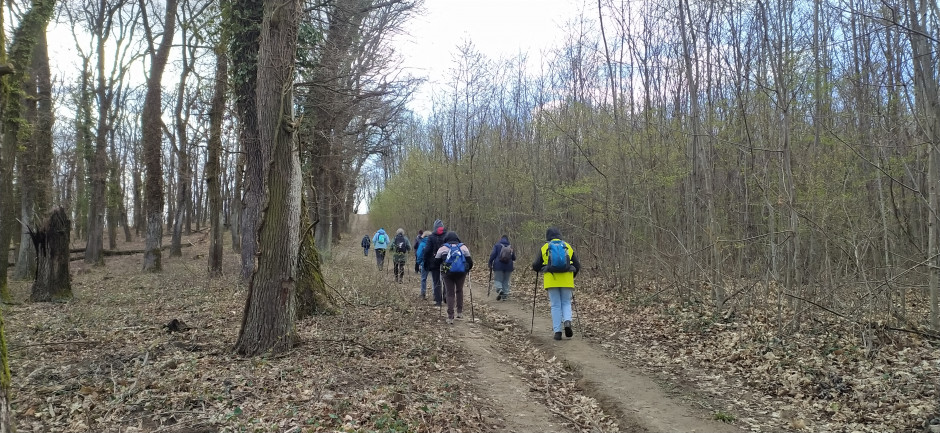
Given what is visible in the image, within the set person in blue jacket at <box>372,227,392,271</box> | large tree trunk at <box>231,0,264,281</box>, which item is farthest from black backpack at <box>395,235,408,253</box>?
large tree trunk at <box>231,0,264,281</box>

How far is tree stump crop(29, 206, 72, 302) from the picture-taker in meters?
11.6

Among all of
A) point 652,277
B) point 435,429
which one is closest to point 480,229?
point 652,277

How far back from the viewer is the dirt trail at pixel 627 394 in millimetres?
5363

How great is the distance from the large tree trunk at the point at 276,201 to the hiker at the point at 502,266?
24.4 feet

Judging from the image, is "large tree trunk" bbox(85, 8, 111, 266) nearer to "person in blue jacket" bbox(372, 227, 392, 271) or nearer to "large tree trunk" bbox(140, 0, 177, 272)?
"large tree trunk" bbox(140, 0, 177, 272)

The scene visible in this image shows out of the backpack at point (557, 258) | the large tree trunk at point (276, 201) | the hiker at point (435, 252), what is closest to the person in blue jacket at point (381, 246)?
the hiker at point (435, 252)

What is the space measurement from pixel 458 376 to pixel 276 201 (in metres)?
3.26

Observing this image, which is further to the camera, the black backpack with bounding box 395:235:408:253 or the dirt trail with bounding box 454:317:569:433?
Result: the black backpack with bounding box 395:235:408:253

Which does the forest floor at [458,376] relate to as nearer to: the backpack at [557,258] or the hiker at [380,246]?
the backpack at [557,258]

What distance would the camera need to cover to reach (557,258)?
8633mm

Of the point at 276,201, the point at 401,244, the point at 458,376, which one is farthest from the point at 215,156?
the point at 458,376

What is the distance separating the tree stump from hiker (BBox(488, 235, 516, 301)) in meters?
9.94

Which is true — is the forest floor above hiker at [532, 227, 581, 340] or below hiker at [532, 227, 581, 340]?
below

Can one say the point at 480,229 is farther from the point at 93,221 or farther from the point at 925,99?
the point at 925,99
